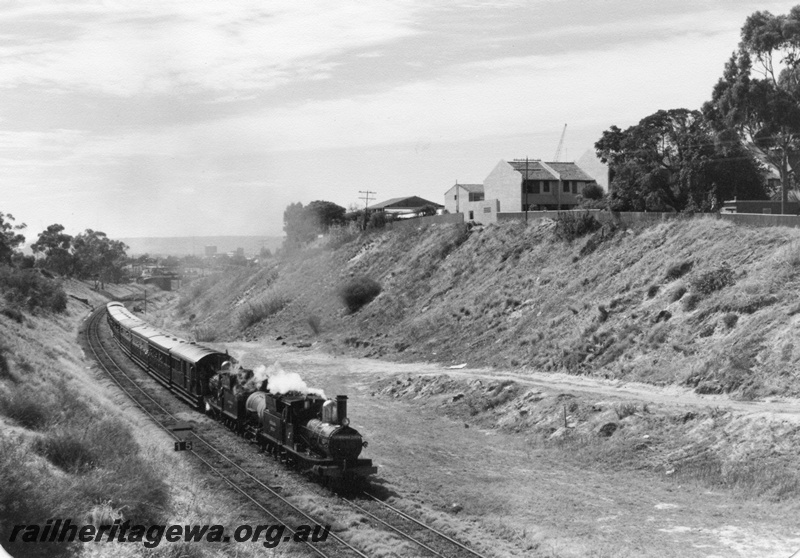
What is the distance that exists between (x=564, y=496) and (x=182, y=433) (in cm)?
1941

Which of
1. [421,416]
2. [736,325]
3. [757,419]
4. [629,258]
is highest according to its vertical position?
[629,258]

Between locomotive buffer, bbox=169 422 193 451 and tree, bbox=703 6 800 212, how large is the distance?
139 feet

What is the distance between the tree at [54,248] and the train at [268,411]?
137 metres

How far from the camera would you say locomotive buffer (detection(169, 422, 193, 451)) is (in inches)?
1258

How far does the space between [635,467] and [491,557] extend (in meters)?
12.1

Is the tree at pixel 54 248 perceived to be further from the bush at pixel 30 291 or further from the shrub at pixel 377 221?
the shrub at pixel 377 221

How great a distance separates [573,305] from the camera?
53.2m

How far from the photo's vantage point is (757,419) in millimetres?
28734

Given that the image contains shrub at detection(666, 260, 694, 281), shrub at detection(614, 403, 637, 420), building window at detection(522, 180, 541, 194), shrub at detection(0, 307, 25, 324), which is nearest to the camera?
shrub at detection(614, 403, 637, 420)

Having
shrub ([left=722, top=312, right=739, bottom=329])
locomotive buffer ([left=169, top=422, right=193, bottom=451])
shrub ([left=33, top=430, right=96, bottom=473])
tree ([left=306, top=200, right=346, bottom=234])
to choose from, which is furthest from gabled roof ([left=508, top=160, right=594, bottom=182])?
shrub ([left=33, top=430, right=96, bottom=473])

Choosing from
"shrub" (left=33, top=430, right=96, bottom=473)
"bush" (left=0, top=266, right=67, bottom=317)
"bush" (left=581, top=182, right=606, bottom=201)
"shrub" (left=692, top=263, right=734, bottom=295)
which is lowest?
"shrub" (left=33, top=430, right=96, bottom=473)

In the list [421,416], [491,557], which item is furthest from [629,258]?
[491,557]

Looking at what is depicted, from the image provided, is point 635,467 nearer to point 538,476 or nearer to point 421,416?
point 538,476

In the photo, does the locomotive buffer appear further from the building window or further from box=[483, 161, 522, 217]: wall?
the building window
